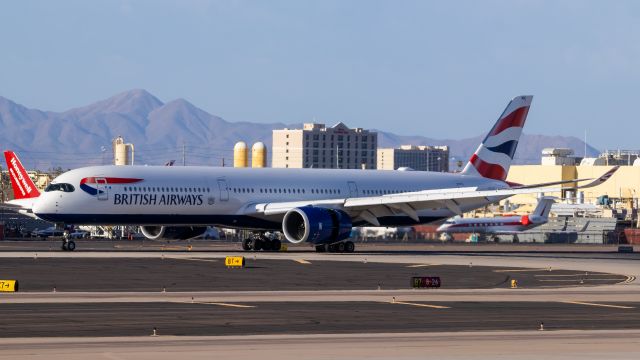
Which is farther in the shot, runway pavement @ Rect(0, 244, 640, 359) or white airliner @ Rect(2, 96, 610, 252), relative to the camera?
white airliner @ Rect(2, 96, 610, 252)

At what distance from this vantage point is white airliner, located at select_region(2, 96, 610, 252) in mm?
68500

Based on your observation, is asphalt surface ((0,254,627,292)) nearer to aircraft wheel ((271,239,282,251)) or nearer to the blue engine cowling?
the blue engine cowling

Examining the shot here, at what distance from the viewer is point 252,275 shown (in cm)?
4991

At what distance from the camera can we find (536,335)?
95.6 ft

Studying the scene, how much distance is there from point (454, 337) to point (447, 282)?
1916cm

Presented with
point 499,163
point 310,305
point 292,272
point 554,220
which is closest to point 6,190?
point 554,220

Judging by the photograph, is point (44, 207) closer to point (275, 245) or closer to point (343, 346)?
point (275, 245)

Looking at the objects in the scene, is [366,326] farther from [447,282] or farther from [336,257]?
[336,257]

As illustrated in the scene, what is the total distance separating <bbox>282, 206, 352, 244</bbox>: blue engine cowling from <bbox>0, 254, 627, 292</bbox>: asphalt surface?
27.1 feet

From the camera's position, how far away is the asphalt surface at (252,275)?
145ft

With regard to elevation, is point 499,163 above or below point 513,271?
above

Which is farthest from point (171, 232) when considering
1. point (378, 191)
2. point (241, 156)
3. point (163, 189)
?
point (241, 156)

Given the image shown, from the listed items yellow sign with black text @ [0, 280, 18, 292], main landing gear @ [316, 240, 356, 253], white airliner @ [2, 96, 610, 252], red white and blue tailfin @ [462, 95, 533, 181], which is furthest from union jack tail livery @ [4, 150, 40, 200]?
yellow sign with black text @ [0, 280, 18, 292]

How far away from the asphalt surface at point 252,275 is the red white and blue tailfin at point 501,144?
970 inches
